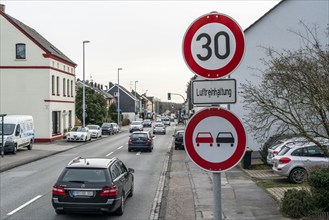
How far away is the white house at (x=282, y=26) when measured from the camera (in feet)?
92.5

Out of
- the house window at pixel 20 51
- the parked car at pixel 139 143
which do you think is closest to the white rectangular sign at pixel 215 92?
the parked car at pixel 139 143

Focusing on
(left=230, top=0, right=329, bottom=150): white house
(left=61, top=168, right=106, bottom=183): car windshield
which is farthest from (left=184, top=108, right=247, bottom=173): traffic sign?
(left=230, top=0, right=329, bottom=150): white house

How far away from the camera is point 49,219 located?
1186 centimetres

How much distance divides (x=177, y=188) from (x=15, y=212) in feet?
21.1

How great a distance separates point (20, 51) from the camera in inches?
1655

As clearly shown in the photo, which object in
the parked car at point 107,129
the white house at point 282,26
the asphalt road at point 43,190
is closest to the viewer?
the asphalt road at point 43,190

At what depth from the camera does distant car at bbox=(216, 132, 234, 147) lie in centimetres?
373

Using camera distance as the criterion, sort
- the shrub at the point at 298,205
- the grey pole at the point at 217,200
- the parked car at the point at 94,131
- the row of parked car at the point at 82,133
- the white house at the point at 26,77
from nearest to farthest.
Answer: the grey pole at the point at 217,200, the shrub at the point at 298,205, the white house at the point at 26,77, the row of parked car at the point at 82,133, the parked car at the point at 94,131

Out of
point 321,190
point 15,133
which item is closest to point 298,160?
point 321,190

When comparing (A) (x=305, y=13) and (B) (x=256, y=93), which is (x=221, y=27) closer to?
(B) (x=256, y=93)

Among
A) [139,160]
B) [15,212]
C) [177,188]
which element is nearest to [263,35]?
[139,160]

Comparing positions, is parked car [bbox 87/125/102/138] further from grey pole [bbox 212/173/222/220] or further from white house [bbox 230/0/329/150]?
grey pole [bbox 212/173/222/220]

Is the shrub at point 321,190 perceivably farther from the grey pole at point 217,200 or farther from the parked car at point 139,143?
the parked car at point 139,143

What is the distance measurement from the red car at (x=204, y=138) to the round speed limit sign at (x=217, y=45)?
1.59ft
